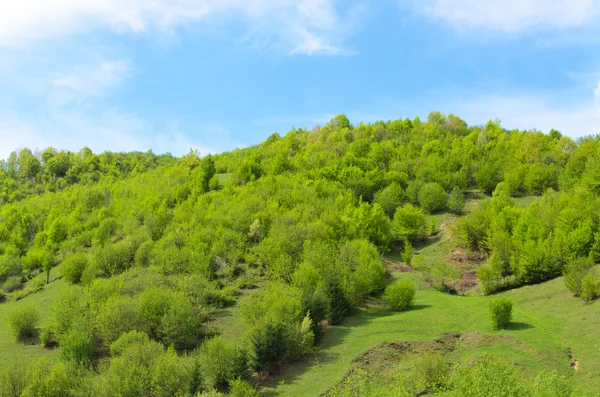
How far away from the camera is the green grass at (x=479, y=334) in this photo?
36719 millimetres

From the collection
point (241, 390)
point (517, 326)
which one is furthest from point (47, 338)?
point (517, 326)

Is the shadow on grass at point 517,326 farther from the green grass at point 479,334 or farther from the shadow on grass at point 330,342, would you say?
the shadow on grass at point 330,342

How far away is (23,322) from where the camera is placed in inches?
2034

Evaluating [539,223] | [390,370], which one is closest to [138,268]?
[390,370]

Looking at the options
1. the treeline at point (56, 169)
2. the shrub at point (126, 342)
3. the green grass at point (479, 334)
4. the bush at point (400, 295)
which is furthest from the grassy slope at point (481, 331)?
the treeline at point (56, 169)

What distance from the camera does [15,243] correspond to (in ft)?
315

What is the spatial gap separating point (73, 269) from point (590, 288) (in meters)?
64.3

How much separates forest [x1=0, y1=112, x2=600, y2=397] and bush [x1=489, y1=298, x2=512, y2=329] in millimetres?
189

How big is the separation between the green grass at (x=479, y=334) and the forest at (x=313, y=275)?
0.22m

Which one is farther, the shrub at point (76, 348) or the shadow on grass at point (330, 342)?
the shrub at point (76, 348)

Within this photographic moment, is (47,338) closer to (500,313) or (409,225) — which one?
(500,313)

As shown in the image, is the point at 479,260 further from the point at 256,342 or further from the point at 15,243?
the point at 15,243

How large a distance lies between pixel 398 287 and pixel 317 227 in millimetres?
20249

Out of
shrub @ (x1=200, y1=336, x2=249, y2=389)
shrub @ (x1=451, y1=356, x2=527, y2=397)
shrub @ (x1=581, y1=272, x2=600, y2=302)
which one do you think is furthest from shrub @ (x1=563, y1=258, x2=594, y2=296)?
shrub @ (x1=200, y1=336, x2=249, y2=389)
